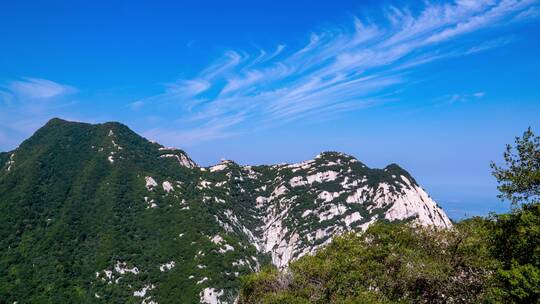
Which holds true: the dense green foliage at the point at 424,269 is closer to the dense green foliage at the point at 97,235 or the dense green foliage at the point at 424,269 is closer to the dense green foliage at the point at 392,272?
the dense green foliage at the point at 392,272

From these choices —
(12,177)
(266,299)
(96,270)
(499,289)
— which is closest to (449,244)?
(499,289)

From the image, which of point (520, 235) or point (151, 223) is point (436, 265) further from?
point (151, 223)

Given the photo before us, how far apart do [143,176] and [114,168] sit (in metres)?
15.0

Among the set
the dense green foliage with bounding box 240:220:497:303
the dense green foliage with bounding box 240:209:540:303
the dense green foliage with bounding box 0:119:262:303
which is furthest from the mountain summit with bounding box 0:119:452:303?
the dense green foliage with bounding box 240:209:540:303

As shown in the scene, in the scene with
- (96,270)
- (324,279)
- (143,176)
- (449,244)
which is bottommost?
(96,270)

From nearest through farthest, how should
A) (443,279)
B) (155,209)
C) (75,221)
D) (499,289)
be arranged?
(499,289), (443,279), (75,221), (155,209)

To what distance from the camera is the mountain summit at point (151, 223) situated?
122688 mm

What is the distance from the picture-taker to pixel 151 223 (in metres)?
156

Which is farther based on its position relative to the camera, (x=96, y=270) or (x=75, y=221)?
(x=75, y=221)

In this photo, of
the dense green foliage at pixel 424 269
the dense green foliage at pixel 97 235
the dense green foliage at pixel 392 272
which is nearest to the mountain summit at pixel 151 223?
the dense green foliage at pixel 97 235

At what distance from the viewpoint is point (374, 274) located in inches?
1473

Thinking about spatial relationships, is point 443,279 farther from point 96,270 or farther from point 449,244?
point 96,270

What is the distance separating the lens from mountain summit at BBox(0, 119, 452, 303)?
123 metres

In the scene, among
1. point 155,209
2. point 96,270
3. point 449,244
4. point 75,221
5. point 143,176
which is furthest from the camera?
point 143,176
